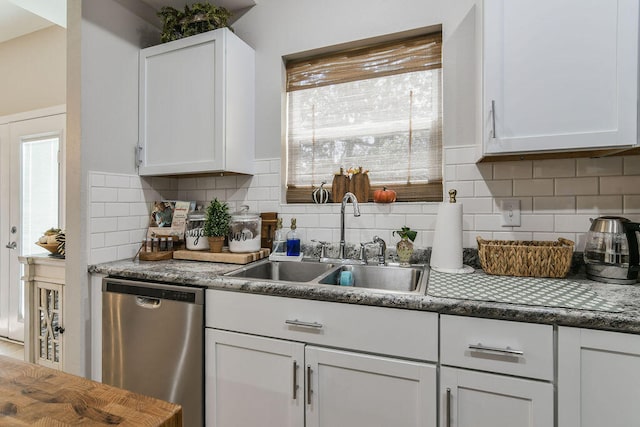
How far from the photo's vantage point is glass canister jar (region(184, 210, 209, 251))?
195 cm

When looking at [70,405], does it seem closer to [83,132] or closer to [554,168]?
[83,132]

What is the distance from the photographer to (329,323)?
1.21 metres

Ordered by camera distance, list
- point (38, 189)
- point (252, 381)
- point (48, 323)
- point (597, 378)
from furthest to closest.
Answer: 1. point (38, 189)
2. point (48, 323)
3. point (252, 381)
4. point (597, 378)

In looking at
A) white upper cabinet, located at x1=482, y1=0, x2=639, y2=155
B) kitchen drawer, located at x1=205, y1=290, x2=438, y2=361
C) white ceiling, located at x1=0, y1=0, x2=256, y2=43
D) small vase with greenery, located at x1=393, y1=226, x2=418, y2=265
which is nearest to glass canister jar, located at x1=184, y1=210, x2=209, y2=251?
kitchen drawer, located at x1=205, y1=290, x2=438, y2=361

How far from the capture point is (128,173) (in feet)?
6.46

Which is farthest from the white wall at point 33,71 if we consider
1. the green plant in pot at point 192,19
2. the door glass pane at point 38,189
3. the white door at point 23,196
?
the green plant in pot at point 192,19

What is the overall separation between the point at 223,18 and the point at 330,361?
1938 mm

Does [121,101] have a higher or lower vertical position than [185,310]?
higher

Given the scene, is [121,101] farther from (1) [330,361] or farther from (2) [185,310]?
(1) [330,361]

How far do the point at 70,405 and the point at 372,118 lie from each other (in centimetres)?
179

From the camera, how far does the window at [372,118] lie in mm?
1806

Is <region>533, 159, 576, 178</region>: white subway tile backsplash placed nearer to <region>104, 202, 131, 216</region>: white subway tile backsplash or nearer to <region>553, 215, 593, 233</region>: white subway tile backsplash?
<region>553, 215, 593, 233</region>: white subway tile backsplash

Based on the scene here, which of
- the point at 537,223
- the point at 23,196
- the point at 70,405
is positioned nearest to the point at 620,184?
the point at 537,223

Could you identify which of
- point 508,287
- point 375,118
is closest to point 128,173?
point 375,118
